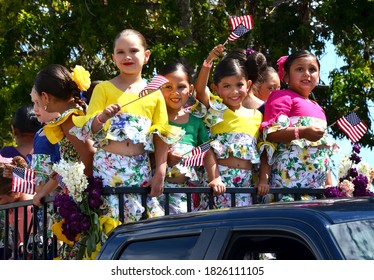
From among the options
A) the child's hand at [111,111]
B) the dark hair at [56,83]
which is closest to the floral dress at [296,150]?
the child's hand at [111,111]

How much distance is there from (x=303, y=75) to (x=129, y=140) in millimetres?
1747

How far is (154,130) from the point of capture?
6.58 m

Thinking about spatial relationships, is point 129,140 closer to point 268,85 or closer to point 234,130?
point 234,130

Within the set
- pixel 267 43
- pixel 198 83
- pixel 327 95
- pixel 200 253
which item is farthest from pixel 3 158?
pixel 327 95

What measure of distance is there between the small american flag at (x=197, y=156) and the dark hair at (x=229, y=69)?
30.8 inches

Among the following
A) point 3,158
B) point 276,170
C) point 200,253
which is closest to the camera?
point 200,253

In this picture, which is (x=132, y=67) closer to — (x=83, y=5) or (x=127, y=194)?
(x=127, y=194)

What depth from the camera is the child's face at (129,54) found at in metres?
6.89

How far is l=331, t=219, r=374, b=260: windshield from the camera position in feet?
11.3

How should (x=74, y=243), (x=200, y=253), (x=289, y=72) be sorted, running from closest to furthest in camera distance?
(x=200, y=253) < (x=74, y=243) < (x=289, y=72)

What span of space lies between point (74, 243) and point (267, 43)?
11.7 m

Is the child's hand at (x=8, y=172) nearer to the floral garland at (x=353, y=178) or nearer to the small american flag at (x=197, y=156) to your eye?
the small american flag at (x=197, y=156)

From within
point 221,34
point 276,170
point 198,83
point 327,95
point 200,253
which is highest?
point 221,34

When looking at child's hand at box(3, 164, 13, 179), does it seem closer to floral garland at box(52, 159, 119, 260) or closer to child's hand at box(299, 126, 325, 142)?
floral garland at box(52, 159, 119, 260)
